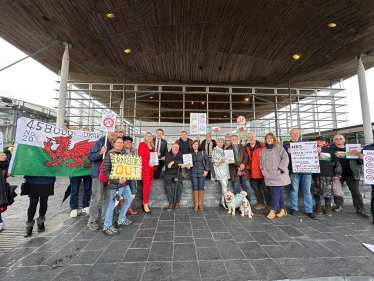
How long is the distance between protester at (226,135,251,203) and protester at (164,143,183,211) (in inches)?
62.7

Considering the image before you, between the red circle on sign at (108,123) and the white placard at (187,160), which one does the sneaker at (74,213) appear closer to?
the red circle on sign at (108,123)

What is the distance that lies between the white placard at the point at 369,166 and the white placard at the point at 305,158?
3.08 feet

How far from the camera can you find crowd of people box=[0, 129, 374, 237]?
3385 millimetres

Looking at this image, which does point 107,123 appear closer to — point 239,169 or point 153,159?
point 153,159

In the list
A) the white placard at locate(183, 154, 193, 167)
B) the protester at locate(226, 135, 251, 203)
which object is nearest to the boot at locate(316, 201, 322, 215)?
the protester at locate(226, 135, 251, 203)

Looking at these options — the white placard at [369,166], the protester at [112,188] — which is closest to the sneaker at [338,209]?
the white placard at [369,166]

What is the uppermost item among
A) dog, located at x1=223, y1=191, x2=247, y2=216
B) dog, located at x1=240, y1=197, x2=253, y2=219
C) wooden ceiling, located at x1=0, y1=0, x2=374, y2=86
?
wooden ceiling, located at x1=0, y1=0, x2=374, y2=86

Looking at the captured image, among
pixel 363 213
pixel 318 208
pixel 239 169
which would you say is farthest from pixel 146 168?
pixel 363 213

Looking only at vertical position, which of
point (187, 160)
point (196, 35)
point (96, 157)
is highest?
point (196, 35)

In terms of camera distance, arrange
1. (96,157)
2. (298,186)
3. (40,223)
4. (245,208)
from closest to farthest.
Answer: (40,223), (96,157), (245,208), (298,186)

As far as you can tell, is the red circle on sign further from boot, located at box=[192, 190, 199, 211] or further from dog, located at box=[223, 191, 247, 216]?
dog, located at box=[223, 191, 247, 216]

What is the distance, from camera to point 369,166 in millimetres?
3756

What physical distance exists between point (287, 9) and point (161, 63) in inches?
235

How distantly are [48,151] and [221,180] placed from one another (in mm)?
4453
